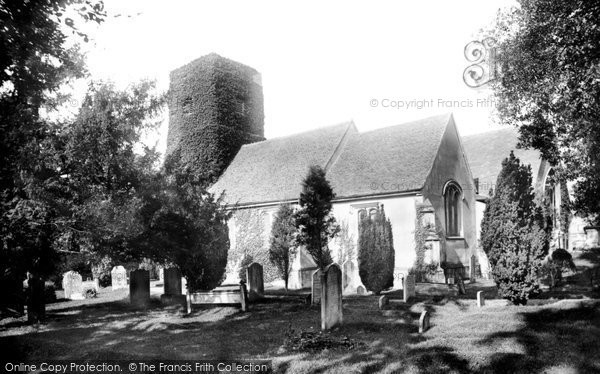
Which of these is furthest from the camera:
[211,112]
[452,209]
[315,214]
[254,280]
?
[211,112]

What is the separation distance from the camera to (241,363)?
27.8 feet

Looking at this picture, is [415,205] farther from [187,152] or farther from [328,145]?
[187,152]

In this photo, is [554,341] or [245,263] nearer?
[554,341]

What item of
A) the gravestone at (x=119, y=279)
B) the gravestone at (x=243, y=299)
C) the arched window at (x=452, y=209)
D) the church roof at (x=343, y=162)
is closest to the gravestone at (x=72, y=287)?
the gravestone at (x=119, y=279)

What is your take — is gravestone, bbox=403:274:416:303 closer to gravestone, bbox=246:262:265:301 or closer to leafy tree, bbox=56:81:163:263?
gravestone, bbox=246:262:265:301

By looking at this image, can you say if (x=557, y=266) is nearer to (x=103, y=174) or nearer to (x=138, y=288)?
(x=138, y=288)

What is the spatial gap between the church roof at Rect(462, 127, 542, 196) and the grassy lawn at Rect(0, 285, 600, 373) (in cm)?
1937

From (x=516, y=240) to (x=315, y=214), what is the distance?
982cm

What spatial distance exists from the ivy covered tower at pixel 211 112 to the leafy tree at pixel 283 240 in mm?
10104

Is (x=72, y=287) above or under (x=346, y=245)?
under

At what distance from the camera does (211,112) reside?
1323 inches

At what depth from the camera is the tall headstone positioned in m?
19.1

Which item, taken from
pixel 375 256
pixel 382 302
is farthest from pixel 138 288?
pixel 375 256

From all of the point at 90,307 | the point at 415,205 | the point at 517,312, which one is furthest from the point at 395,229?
the point at 90,307
